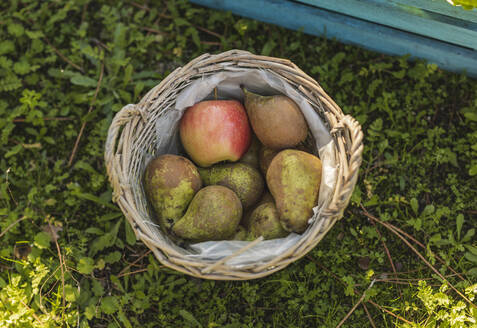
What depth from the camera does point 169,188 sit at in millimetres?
1938

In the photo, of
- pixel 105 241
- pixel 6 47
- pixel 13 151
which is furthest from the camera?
pixel 6 47

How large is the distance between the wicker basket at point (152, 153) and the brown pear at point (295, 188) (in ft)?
0.31

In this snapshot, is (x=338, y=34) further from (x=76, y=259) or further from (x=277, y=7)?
(x=76, y=259)

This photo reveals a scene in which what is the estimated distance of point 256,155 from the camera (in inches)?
87.0

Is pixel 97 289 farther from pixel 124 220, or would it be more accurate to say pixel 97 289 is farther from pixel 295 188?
pixel 295 188

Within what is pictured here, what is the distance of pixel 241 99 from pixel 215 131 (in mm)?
321

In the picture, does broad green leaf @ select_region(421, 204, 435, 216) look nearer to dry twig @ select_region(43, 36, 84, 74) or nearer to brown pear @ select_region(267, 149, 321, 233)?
brown pear @ select_region(267, 149, 321, 233)

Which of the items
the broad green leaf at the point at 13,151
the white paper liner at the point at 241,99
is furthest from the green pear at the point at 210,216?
the broad green leaf at the point at 13,151

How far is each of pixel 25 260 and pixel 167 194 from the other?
100cm

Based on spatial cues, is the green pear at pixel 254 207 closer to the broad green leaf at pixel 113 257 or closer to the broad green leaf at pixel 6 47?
the broad green leaf at pixel 113 257

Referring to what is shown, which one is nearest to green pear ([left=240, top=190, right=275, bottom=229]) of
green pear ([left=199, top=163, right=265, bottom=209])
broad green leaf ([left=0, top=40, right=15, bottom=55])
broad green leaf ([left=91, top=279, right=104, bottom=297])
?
green pear ([left=199, top=163, right=265, bottom=209])

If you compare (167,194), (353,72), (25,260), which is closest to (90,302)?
(25,260)

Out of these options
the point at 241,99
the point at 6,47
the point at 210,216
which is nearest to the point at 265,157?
the point at 241,99

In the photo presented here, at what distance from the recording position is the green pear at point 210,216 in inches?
73.4
